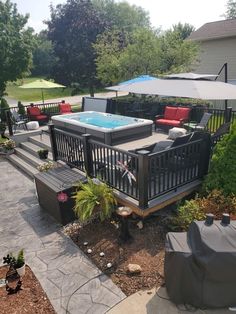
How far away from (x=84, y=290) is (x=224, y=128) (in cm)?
517

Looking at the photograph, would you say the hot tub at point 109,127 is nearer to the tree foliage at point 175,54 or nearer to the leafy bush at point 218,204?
the leafy bush at point 218,204

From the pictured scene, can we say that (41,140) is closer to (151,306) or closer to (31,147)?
(31,147)

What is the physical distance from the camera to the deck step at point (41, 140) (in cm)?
1011

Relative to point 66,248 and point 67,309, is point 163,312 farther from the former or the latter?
point 66,248

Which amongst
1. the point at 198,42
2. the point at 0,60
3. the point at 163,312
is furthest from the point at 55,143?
the point at 198,42

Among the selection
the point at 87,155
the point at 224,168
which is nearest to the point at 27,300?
the point at 87,155

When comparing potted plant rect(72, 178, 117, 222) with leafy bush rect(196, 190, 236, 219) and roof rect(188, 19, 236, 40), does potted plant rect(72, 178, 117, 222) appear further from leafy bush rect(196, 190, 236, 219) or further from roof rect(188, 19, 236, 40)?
roof rect(188, 19, 236, 40)

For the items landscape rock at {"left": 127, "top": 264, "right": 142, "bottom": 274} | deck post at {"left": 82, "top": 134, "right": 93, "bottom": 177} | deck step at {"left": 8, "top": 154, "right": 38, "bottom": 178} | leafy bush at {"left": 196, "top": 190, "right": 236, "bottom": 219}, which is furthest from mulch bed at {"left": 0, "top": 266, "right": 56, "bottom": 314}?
deck step at {"left": 8, "top": 154, "right": 38, "bottom": 178}

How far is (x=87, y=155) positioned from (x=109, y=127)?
364 cm

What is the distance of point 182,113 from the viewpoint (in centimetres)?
1061

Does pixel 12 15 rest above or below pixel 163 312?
above

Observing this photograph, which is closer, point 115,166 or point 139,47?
point 115,166

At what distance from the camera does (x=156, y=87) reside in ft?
25.1

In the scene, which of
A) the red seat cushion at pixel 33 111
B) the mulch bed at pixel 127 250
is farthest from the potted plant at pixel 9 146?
the mulch bed at pixel 127 250
